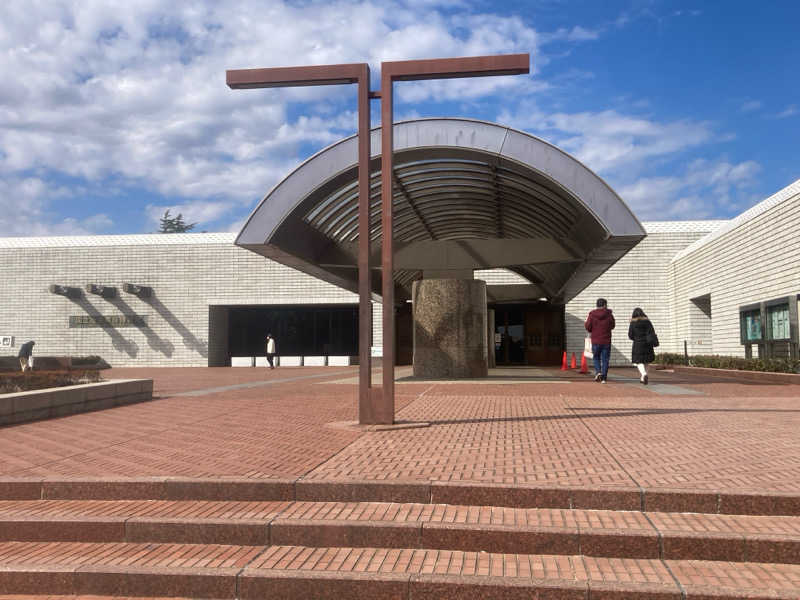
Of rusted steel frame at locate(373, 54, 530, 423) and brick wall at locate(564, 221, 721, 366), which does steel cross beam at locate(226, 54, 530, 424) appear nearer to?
rusted steel frame at locate(373, 54, 530, 423)

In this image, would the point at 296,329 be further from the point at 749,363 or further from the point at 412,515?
the point at 412,515

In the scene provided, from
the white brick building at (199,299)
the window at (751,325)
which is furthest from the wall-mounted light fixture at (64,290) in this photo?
the window at (751,325)

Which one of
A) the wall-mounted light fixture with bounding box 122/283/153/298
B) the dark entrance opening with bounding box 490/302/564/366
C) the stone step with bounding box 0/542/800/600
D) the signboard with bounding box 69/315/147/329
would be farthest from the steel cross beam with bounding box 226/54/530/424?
the signboard with bounding box 69/315/147/329

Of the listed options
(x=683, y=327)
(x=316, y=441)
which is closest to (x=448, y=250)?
(x=316, y=441)

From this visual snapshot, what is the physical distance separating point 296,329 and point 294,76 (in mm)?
28515

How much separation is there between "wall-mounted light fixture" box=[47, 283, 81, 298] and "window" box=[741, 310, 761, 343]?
3048cm

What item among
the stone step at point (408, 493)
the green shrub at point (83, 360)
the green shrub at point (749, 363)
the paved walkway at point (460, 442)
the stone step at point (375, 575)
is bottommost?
the stone step at point (375, 575)

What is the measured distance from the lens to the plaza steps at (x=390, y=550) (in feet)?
13.0

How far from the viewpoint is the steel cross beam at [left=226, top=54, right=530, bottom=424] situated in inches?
326

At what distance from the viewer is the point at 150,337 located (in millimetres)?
34500

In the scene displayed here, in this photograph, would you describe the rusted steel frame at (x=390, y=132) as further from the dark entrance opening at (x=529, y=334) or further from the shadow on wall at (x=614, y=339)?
the dark entrance opening at (x=529, y=334)

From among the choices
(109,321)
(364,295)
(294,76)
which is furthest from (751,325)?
(109,321)

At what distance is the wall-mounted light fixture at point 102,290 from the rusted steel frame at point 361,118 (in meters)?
28.6

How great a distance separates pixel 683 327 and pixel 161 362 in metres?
24.7
